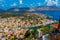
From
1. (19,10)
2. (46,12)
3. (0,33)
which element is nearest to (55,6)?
(46,12)

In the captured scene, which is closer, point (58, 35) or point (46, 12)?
point (58, 35)

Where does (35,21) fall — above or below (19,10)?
below

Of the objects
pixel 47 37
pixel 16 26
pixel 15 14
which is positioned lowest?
pixel 47 37

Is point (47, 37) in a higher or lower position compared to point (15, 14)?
lower

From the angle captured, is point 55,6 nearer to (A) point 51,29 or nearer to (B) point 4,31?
(A) point 51,29

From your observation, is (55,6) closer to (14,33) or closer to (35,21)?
(35,21)

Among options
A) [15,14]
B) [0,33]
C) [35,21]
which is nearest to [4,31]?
[0,33]

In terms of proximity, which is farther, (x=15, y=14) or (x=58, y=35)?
(x=15, y=14)
